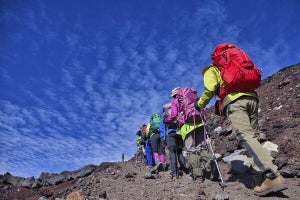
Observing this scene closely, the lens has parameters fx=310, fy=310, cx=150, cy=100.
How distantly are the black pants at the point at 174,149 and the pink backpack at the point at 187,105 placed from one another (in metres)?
0.72

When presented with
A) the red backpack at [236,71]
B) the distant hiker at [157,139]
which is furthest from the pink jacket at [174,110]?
the distant hiker at [157,139]

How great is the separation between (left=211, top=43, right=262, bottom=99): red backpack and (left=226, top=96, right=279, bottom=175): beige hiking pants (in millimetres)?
250

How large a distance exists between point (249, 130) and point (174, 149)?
3.33 meters

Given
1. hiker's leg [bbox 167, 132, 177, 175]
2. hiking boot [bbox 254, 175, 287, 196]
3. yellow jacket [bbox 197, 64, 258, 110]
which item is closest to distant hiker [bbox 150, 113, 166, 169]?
hiker's leg [bbox 167, 132, 177, 175]

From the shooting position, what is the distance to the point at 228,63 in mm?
5840

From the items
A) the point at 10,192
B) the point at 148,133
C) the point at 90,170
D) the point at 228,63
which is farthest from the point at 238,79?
the point at 10,192

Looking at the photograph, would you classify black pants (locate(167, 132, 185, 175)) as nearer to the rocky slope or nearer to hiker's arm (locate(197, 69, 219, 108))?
the rocky slope

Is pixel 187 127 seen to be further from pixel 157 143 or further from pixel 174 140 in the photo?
pixel 157 143

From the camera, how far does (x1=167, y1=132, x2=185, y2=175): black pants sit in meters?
8.40

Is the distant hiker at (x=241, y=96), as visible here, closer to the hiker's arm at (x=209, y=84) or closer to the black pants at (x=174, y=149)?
the hiker's arm at (x=209, y=84)

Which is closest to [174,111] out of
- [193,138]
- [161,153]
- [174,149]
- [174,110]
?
[174,110]

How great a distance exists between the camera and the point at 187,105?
8.01 metres

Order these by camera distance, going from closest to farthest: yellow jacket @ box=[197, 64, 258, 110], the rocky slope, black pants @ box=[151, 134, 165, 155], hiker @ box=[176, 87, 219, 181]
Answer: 1. yellow jacket @ box=[197, 64, 258, 110]
2. the rocky slope
3. hiker @ box=[176, 87, 219, 181]
4. black pants @ box=[151, 134, 165, 155]

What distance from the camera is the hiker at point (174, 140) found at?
827 cm
